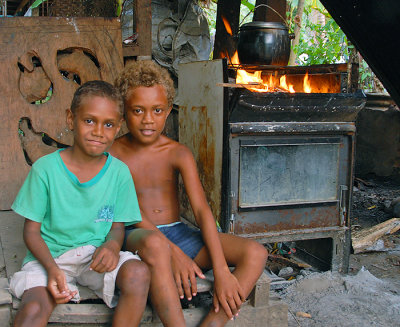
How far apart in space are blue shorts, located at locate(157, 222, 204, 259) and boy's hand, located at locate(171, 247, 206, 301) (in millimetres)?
111

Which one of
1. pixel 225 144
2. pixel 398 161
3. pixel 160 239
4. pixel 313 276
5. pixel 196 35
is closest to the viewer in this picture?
pixel 160 239

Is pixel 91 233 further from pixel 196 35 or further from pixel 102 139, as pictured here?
pixel 196 35

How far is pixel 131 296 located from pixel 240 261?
0.60 metres

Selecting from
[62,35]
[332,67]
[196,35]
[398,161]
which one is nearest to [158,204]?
[62,35]

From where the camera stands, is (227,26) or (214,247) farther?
(227,26)

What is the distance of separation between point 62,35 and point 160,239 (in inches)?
75.4

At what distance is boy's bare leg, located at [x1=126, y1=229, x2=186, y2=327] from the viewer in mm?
1835

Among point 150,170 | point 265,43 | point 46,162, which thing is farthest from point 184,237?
point 265,43

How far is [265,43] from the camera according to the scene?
136 inches

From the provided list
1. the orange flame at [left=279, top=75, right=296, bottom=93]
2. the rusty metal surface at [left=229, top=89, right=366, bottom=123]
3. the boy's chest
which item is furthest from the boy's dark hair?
the orange flame at [left=279, top=75, right=296, bottom=93]

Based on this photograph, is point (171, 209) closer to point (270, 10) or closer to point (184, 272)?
point (184, 272)

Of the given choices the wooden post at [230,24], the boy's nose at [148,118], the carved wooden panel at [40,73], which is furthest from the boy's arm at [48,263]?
the wooden post at [230,24]

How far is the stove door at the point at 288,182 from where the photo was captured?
311cm

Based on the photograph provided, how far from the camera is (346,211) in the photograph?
3.39 meters
